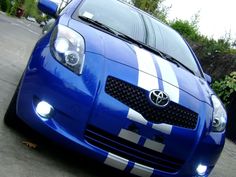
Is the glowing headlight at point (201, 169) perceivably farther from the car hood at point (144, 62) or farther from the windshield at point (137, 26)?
the windshield at point (137, 26)

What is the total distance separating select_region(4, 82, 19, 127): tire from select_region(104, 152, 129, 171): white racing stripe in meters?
0.90

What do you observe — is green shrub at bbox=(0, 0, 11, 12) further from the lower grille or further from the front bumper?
the lower grille

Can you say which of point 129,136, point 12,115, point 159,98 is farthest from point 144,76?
point 12,115

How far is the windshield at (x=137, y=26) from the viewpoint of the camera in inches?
177

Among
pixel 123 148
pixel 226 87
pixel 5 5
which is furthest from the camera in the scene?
pixel 5 5

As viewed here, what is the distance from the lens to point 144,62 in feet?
12.6

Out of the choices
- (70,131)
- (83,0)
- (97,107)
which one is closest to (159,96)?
(97,107)

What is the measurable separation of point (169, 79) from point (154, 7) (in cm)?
2465

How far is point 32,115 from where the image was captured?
3.55 metres

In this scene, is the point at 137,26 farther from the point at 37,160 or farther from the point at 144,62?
the point at 37,160

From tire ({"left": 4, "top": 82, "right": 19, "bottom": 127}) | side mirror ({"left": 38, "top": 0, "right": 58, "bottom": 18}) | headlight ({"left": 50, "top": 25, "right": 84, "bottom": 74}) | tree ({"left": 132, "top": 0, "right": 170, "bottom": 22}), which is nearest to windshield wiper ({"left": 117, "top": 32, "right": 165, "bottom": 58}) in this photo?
headlight ({"left": 50, "top": 25, "right": 84, "bottom": 74})

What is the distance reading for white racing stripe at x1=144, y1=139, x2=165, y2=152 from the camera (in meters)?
3.44

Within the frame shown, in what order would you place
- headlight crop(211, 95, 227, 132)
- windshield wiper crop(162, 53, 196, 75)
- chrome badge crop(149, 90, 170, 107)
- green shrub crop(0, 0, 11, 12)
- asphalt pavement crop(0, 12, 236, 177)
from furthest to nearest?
1. green shrub crop(0, 0, 11, 12)
2. windshield wiper crop(162, 53, 196, 75)
3. headlight crop(211, 95, 227, 132)
4. chrome badge crop(149, 90, 170, 107)
5. asphalt pavement crop(0, 12, 236, 177)

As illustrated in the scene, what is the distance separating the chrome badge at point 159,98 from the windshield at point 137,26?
42.4 inches
